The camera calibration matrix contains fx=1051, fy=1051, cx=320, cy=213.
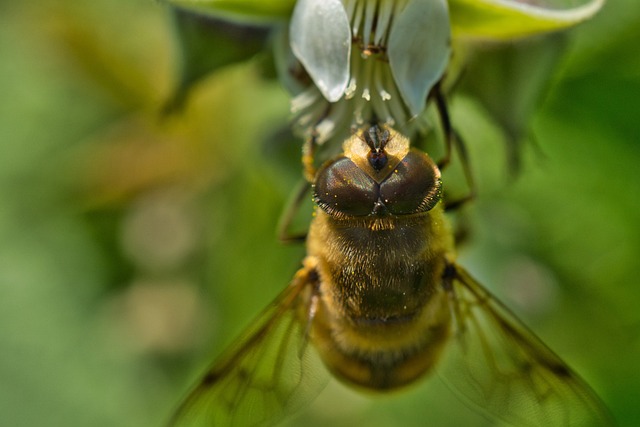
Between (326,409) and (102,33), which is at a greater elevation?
(102,33)

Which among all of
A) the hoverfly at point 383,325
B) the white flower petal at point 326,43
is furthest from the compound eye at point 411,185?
the white flower petal at point 326,43

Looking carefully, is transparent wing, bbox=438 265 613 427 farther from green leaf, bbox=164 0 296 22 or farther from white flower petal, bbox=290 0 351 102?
green leaf, bbox=164 0 296 22

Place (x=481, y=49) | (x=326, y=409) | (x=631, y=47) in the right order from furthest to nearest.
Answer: (x=326, y=409), (x=631, y=47), (x=481, y=49)

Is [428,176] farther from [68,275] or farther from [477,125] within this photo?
[68,275]

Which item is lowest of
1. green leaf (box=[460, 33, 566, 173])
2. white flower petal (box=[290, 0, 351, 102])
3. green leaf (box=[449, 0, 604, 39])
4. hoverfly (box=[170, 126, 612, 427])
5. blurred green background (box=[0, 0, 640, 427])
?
blurred green background (box=[0, 0, 640, 427])

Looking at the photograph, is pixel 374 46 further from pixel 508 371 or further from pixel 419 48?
pixel 508 371

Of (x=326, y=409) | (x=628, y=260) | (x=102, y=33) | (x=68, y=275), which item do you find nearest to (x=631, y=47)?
(x=628, y=260)

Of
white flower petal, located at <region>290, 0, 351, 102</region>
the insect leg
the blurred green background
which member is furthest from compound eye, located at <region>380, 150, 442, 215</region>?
the blurred green background

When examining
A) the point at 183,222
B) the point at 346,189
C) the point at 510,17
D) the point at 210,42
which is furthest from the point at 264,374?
the point at 183,222
